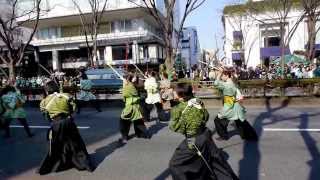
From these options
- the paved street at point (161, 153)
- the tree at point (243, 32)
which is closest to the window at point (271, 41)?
the tree at point (243, 32)

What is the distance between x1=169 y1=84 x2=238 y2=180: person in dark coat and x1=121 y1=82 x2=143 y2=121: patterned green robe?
450 centimetres

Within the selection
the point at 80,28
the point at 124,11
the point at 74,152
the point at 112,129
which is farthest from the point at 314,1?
the point at 80,28

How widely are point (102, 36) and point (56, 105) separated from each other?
128 feet

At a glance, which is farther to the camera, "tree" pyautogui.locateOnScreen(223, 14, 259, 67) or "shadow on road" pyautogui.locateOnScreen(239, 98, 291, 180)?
"tree" pyautogui.locateOnScreen(223, 14, 259, 67)

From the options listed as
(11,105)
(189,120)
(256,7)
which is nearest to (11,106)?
(11,105)

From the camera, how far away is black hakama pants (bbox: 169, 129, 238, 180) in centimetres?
579

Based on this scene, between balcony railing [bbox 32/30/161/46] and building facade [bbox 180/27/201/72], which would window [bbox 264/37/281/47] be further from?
building facade [bbox 180/27/201/72]

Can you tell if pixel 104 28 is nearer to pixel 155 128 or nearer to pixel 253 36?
pixel 253 36

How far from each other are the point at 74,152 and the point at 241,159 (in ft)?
9.95

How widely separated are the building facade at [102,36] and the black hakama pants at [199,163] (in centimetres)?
3704

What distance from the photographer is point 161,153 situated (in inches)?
356

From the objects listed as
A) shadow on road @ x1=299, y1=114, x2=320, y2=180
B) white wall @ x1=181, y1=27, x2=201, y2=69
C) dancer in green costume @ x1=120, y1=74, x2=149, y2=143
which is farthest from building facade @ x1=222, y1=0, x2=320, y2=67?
dancer in green costume @ x1=120, y1=74, x2=149, y2=143

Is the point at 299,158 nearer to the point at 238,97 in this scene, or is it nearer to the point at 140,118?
the point at 238,97

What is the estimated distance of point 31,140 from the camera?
11430mm
